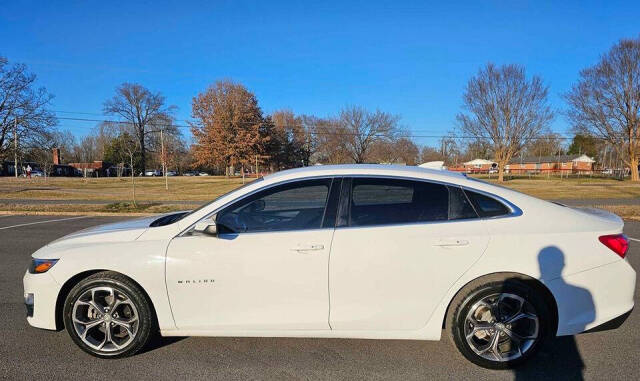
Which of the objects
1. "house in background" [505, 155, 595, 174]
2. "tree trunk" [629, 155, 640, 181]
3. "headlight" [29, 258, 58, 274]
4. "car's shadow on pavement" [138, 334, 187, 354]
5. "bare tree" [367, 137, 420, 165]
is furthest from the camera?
"house in background" [505, 155, 595, 174]

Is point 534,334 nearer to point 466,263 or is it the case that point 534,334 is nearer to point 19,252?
point 466,263

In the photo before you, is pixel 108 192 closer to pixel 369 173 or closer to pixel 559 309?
pixel 369 173

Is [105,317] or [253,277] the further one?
[105,317]

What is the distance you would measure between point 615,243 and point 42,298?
4469 millimetres

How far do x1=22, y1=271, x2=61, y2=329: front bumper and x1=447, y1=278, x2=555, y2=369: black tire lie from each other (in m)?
3.13

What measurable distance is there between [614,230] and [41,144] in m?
31.9

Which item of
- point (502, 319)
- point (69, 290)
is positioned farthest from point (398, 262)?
point (69, 290)

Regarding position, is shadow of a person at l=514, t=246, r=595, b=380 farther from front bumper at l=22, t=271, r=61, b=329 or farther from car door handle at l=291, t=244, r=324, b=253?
front bumper at l=22, t=271, r=61, b=329

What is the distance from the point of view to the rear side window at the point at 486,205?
8.77ft

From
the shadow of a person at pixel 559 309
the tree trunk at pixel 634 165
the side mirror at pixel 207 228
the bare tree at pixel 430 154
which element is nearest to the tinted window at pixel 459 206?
the shadow of a person at pixel 559 309

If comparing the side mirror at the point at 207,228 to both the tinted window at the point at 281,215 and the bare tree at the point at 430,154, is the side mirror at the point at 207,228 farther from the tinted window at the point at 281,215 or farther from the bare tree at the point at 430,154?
the bare tree at the point at 430,154

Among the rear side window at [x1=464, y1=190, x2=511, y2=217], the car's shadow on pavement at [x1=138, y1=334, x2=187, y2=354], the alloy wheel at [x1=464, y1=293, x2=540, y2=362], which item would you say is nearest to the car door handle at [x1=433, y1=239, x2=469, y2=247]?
the rear side window at [x1=464, y1=190, x2=511, y2=217]

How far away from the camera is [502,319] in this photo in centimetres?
265

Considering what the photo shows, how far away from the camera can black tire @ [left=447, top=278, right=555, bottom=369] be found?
8.44 feet
